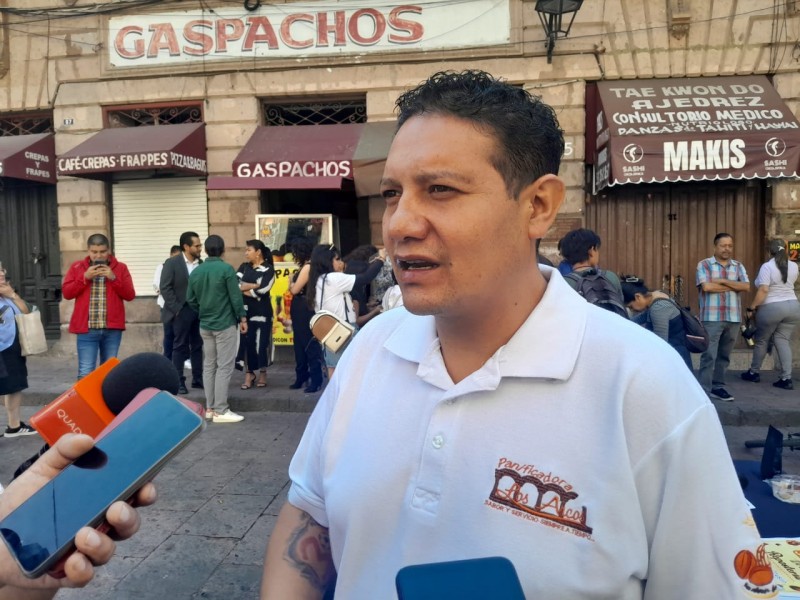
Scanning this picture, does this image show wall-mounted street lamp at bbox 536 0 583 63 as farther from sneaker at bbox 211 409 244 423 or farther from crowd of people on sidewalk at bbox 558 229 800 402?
sneaker at bbox 211 409 244 423

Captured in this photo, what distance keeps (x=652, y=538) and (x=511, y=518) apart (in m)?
0.27

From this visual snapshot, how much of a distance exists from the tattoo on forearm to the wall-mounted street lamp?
8913mm

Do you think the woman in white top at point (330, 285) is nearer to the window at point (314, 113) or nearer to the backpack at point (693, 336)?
the backpack at point (693, 336)

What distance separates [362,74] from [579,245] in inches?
259

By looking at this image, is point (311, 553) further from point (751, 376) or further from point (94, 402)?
point (751, 376)

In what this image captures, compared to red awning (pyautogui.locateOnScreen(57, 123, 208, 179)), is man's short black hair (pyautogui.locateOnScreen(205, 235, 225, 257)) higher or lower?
lower

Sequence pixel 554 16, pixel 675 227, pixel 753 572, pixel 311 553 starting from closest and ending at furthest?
pixel 753 572 < pixel 311 553 < pixel 554 16 < pixel 675 227

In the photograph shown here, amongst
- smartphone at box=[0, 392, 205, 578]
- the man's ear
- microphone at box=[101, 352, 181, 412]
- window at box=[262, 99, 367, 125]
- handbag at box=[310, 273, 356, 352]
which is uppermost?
window at box=[262, 99, 367, 125]

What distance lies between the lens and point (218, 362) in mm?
7438

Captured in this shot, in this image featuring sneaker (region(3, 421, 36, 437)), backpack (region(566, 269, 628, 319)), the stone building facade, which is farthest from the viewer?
the stone building facade

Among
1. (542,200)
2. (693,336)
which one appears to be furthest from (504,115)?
(693,336)

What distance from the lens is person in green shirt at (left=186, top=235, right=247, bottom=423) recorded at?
287 inches

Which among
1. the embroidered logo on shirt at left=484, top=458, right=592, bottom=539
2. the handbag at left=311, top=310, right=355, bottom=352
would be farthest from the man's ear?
the handbag at left=311, top=310, right=355, bottom=352

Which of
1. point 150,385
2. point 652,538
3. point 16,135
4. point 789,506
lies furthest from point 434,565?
point 16,135
